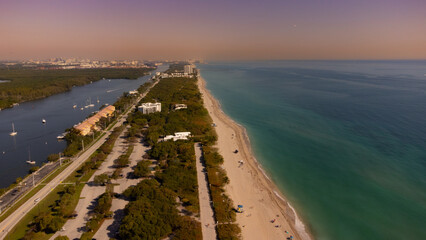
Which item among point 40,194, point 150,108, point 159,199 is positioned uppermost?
point 150,108

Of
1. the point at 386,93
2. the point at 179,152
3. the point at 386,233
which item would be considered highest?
the point at 386,93

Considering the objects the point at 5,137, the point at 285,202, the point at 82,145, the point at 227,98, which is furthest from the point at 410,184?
the point at 5,137

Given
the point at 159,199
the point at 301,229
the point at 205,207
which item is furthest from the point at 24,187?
Answer: the point at 301,229

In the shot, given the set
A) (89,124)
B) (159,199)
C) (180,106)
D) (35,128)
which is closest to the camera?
(159,199)

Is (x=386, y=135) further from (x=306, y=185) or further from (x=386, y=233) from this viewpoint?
(x=386, y=233)

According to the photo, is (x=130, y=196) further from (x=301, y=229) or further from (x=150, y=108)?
(x=150, y=108)

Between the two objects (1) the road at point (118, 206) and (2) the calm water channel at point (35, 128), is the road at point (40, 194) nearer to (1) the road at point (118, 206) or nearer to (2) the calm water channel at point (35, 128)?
(2) the calm water channel at point (35, 128)

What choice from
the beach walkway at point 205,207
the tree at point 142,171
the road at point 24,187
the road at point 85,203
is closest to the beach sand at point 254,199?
the beach walkway at point 205,207
